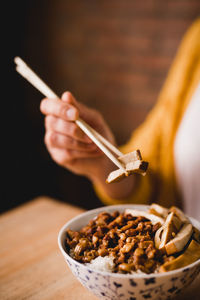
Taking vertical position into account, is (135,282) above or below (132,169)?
below

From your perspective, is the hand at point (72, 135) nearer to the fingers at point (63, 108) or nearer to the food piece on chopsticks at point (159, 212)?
the fingers at point (63, 108)

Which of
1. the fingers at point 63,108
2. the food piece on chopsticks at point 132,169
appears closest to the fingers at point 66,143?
the fingers at point 63,108

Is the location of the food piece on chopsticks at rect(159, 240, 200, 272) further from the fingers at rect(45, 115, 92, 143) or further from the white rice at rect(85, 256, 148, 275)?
the fingers at rect(45, 115, 92, 143)

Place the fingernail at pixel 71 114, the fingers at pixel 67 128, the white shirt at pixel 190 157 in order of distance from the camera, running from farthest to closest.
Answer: the white shirt at pixel 190 157 < the fingers at pixel 67 128 < the fingernail at pixel 71 114

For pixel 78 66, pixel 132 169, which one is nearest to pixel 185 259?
→ pixel 132 169

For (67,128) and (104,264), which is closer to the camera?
(104,264)

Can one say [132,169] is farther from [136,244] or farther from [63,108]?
[63,108]

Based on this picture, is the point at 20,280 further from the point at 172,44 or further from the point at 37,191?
the point at 37,191

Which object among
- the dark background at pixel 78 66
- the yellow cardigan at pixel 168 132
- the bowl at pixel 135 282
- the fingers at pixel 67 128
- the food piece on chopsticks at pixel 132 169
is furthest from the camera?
the dark background at pixel 78 66
